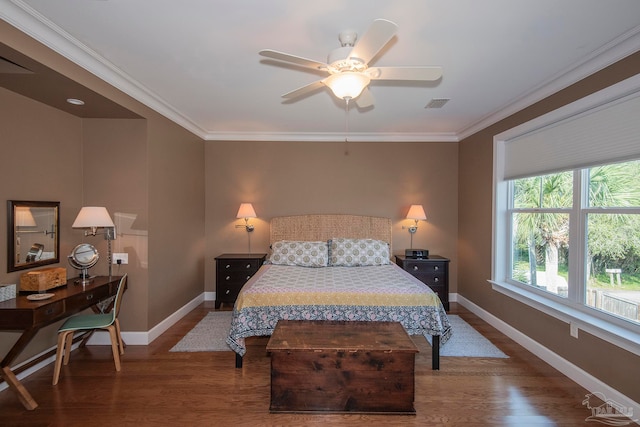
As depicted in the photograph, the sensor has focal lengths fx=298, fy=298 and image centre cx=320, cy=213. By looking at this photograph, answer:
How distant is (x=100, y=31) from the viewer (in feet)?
6.81

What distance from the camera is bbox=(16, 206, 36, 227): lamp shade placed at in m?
2.51

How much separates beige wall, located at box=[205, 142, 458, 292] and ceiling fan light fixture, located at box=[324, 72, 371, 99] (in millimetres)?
2783

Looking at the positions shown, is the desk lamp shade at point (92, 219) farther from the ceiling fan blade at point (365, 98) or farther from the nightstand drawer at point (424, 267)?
the nightstand drawer at point (424, 267)

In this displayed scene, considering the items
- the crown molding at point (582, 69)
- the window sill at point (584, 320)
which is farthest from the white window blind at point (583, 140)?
the window sill at point (584, 320)

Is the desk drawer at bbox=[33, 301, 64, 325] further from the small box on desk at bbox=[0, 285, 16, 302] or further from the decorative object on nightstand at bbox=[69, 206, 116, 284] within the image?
the decorative object on nightstand at bbox=[69, 206, 116, 284]

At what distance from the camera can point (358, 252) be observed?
165 inches

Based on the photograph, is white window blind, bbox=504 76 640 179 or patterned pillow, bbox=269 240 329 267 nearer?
white window blind, bbox=504 76 640 179

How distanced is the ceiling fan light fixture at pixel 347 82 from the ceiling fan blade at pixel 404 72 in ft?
0.21

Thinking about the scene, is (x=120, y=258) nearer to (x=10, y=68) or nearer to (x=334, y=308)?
(x=10, y=68)

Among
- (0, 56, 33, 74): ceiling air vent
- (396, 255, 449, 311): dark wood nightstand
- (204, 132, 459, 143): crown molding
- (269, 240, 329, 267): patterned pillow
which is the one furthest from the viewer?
(204, 132, 459, 143): crown molding

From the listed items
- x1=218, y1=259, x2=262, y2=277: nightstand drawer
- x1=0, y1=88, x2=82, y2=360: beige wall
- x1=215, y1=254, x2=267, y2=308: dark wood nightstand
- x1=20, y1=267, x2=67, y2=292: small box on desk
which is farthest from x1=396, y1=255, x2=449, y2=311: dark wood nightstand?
x1=0, y1=88, x2=82, y2=360: beige wall

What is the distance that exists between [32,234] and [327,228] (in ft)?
11.1

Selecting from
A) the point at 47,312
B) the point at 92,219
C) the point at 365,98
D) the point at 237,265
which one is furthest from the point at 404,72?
the point at 237,265

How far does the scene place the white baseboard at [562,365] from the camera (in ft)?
7.07
